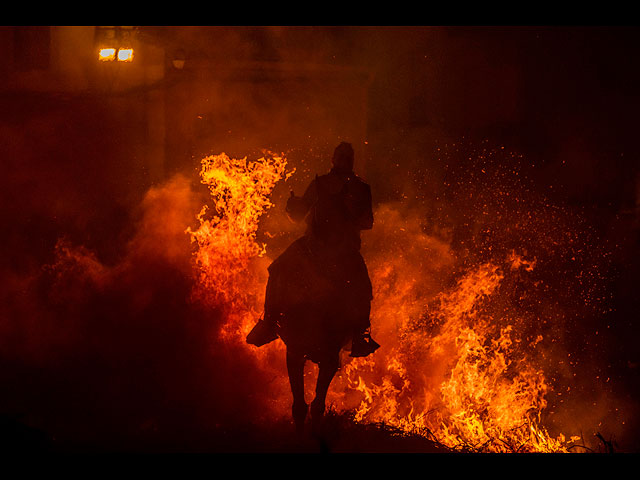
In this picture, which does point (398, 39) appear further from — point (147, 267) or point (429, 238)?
point (147, 267)

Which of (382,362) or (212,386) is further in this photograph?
(382,362)

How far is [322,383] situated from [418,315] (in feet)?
10.7

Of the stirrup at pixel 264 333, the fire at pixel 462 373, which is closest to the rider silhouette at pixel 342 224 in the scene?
the stirrup at pixel 264 333

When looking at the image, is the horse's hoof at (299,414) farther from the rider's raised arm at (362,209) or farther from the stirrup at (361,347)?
the rider's raised arm at (362,209)

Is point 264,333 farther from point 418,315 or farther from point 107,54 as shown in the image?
point 107,54

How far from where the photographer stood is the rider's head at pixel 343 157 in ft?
18.9

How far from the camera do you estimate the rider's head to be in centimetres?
576

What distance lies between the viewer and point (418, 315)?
8812 millimetres

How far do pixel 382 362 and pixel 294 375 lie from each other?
274cm

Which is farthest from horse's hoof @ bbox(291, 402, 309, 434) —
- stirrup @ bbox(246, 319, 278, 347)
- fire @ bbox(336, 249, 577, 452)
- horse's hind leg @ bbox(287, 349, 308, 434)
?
fire @ bbox(336, 249, 577, 452)

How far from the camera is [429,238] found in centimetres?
908

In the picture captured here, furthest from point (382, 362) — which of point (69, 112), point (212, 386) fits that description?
point (69, 112)

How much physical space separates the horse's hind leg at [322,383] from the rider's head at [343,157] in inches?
68.9

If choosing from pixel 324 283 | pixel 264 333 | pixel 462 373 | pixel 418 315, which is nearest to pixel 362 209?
pixel 324 283
